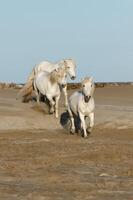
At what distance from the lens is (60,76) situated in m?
22.2

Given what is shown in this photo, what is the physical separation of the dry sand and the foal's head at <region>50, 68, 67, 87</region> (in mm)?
1234

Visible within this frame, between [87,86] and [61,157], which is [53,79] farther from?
[61,157]

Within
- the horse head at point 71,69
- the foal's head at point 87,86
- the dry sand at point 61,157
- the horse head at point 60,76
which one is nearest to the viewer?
the dry sand at point 61,157

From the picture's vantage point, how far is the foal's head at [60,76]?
22109 mm

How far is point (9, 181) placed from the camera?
32.8 ft

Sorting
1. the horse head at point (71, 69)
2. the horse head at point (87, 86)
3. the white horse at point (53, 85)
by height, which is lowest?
the white horse at point (53, 85)

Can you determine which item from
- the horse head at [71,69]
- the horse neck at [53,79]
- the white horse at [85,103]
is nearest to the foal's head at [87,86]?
the white horse at [85,103]

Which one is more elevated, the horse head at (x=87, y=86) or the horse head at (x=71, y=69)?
the horse head at (x=87, y=86)

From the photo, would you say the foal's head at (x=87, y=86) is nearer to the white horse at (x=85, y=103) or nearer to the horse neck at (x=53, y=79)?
the white horse at (x=85, y=103)

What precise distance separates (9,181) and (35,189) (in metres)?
1.00

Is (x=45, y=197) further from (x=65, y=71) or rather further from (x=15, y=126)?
(x=65, y=71)

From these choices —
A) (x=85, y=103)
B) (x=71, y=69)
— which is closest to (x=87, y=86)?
(x=85, y=103)

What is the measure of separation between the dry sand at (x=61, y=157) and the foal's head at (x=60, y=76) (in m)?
1.23

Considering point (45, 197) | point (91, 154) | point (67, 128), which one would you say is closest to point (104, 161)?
point (91, 154)
